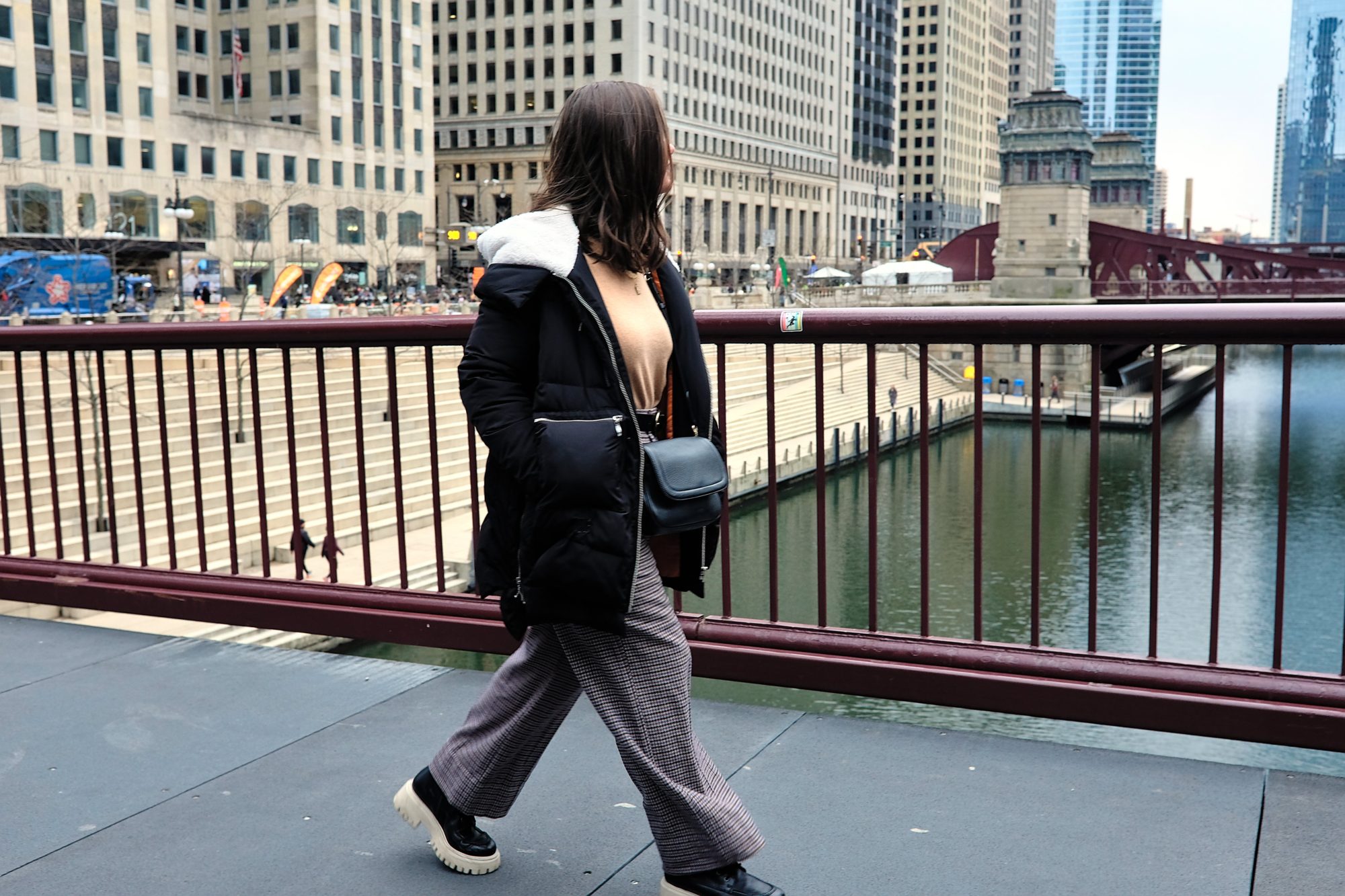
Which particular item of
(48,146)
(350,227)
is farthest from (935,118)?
(48,146)

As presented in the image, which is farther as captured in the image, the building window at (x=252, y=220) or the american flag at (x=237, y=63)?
the building window at (x=252, y=220)

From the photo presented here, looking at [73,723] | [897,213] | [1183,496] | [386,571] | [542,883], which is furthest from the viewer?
[897,213]

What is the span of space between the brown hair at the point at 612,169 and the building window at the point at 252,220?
69616mm

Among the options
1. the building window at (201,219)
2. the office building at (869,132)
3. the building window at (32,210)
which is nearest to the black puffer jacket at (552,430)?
the building window at (32,210)

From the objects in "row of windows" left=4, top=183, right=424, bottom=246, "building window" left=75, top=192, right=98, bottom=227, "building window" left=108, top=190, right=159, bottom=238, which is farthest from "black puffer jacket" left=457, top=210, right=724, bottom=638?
"building window" left=108, top=190, right=159, bottom=238

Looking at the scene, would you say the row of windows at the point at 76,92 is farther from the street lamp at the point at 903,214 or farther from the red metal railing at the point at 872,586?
the street lamp at the point at 903,214

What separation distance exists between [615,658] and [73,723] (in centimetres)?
245

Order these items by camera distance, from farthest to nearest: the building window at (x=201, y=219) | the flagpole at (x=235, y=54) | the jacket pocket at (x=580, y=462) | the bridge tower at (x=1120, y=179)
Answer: the bridge tower at (x=1120, y=179) → the flagpole at (x=235, y=54) → the building window at (x=201, y=219) → the jacket pocket at (x=580, y=462)

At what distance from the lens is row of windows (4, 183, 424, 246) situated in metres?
58.0

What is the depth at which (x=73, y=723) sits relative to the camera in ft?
14.2

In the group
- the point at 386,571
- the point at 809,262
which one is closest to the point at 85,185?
the point at 386,571

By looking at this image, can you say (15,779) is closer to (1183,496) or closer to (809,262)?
(1183,496)

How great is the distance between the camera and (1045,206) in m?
82.6

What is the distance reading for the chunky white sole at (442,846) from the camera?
3160 millimetres
